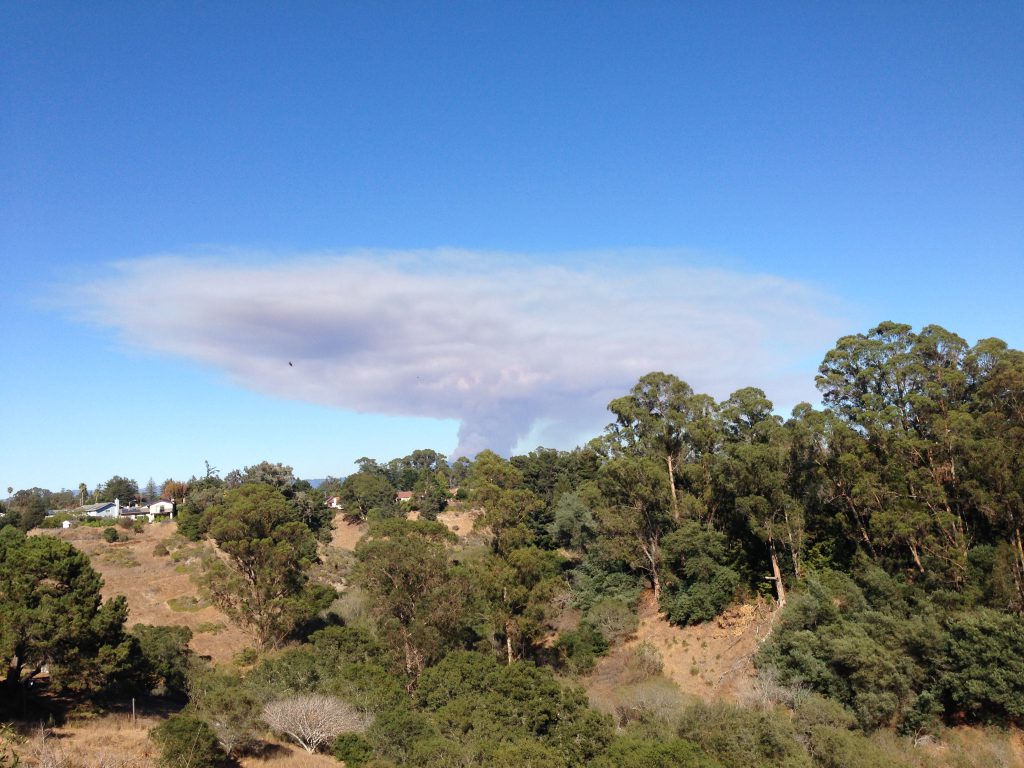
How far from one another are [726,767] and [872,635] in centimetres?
1143

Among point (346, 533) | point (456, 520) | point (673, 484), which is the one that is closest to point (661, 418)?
point (673, 484)

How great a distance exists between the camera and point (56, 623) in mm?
21375

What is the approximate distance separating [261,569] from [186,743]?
1914cm

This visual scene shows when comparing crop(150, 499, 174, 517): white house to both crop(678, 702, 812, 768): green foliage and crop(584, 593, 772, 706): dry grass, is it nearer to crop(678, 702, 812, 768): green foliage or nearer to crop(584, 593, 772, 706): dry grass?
crop(584, 593, 772, 706): dry grass

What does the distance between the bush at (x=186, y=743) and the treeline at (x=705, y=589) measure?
190 millimetres

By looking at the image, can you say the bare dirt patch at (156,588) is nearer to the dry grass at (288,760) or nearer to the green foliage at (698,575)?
the dry grass at (288,760)

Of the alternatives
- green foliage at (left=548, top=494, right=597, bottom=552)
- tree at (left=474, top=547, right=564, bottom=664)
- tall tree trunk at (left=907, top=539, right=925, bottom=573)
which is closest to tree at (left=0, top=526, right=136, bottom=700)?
tree at (left=474, top=547, right=564, bottom=664)

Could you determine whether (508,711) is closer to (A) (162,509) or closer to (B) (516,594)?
(B) (516,594)

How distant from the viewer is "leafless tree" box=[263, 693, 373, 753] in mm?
22469

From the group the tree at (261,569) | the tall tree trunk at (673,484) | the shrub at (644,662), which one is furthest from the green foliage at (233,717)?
the tall tree trunk at (673,484)

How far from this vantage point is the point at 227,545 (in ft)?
119

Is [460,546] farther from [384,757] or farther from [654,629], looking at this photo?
[384,757]

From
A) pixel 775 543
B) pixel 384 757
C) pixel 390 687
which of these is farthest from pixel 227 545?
pixel 775 543

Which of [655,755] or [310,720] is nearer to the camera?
[655,755]
